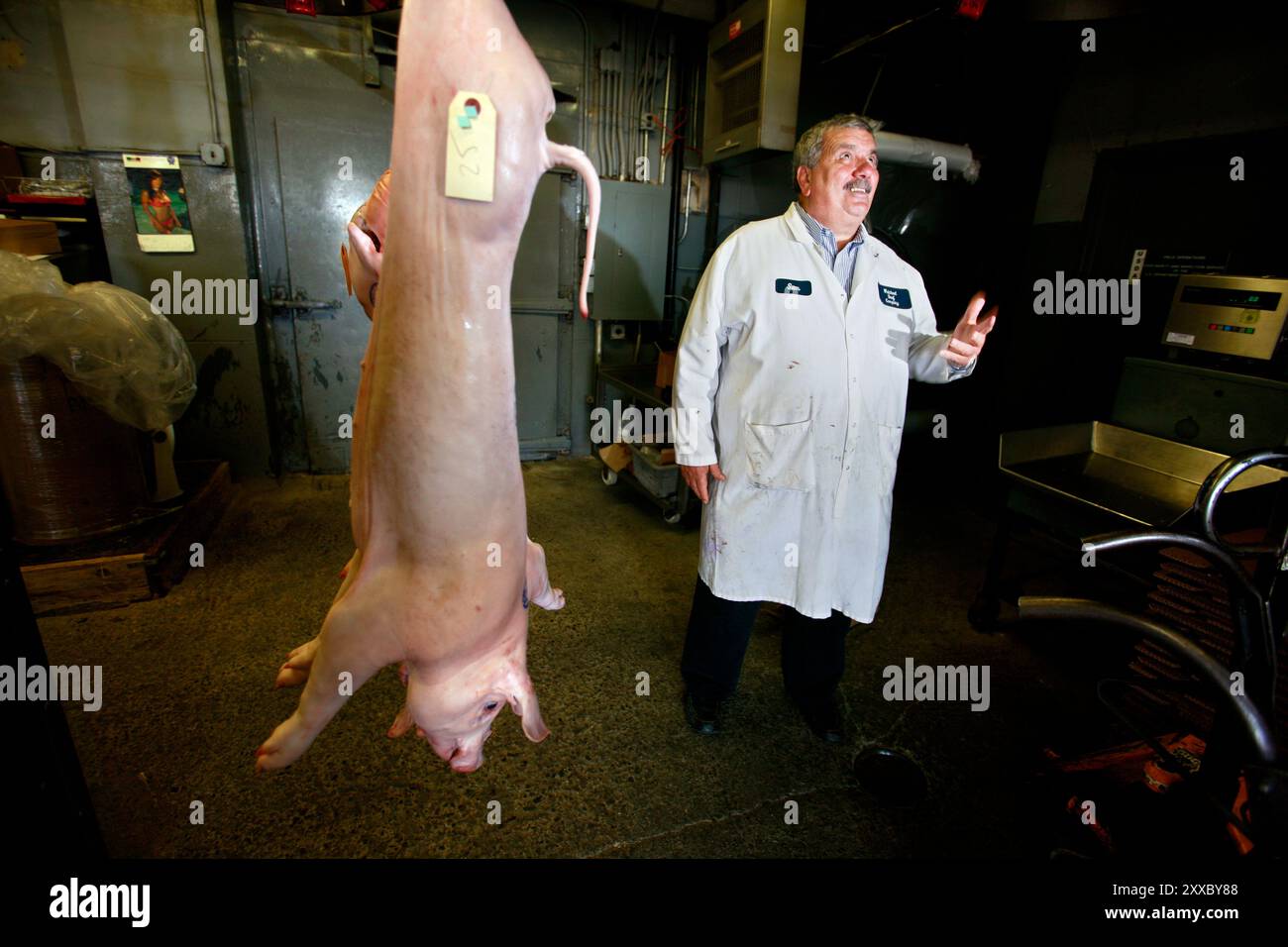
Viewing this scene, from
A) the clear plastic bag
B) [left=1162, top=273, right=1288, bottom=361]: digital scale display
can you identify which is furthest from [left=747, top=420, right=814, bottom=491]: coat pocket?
the clear plastic bag

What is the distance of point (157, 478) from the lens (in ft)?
11.4

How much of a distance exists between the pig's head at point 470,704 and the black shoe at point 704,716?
57.6 inches

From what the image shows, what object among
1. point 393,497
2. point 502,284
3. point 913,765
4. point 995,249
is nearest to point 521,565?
point 393,497

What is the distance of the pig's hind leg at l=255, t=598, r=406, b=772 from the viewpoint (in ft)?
3.05

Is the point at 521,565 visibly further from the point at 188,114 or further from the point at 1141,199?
the point at 1141,199

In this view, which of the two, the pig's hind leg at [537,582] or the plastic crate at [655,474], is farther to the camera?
the plastic crate at [655,474]

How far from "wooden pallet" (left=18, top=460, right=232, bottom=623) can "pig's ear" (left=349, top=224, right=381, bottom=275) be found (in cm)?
291

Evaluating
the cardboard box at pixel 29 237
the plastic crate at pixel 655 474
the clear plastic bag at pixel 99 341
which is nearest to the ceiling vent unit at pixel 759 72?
the plastic crate at pixel 655 474

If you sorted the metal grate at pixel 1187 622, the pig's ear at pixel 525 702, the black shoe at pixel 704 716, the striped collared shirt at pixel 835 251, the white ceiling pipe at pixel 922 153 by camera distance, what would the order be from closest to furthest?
the pig's ear at pixel 525 702 → the striped collared shirt at pixel 835 251 → the metal grate at pixel 1187 622 → the black shoe at pixel 704 716 → the white ceiling pipe at pixel 922 153

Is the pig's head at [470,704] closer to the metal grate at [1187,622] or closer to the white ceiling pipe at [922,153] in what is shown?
the metal grate at [1187,622]

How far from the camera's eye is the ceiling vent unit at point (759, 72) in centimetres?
369

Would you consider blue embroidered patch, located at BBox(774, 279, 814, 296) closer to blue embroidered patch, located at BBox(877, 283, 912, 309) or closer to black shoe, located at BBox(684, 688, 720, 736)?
blue embroidered patch, located at BBox(877, 283, 912, 309)

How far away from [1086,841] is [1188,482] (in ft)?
6.16

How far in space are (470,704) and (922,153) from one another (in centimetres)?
A: 491
